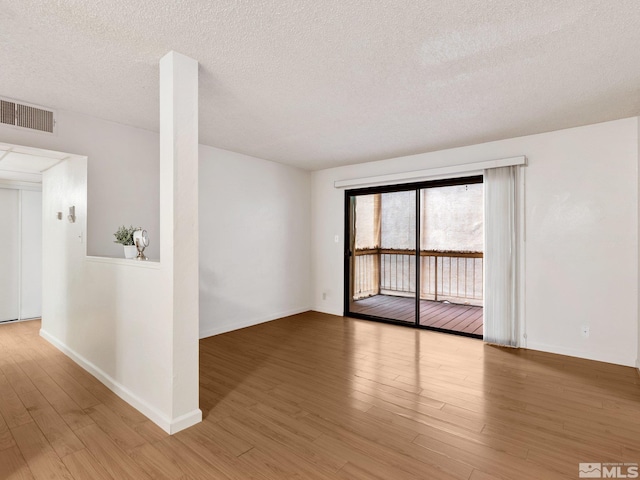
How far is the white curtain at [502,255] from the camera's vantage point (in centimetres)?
383

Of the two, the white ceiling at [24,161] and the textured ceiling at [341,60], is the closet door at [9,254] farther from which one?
the textured ceiling at [341,60]

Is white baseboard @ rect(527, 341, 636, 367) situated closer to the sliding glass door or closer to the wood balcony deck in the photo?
the wood balcony deck

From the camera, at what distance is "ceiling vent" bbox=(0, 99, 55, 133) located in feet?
9.01

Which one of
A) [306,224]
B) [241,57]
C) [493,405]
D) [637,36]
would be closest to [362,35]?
[241,57]

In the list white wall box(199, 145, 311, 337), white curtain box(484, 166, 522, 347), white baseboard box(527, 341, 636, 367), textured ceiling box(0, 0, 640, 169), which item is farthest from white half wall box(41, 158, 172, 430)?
white baseboard box(527, 341, 636, 367)

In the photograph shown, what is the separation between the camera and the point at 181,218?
2135 millimetres

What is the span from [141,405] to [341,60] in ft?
9.22

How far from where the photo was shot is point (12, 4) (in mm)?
1678

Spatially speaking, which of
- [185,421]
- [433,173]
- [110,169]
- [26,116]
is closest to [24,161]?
[26,116]

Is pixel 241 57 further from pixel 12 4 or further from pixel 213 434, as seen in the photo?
pixel 213 434

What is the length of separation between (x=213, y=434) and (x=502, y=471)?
5.59ft

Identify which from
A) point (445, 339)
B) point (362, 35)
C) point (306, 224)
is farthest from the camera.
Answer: point (306, 224)

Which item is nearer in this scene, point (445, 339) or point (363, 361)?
point (363, 361)
